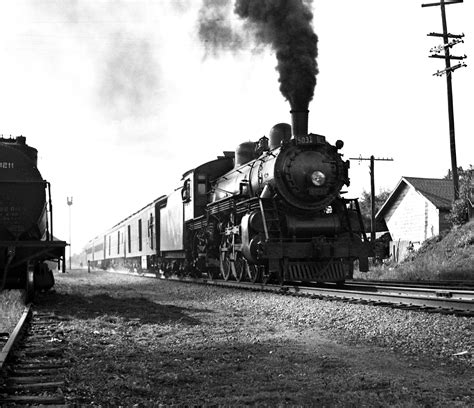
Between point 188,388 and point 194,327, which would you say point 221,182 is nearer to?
point 194,327

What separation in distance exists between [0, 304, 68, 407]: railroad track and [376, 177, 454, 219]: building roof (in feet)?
96.9

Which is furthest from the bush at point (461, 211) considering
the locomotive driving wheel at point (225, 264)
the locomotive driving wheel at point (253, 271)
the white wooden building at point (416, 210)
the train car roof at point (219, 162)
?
the locomotive driving wheel at point (253, 271)

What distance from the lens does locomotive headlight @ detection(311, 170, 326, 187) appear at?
12.5 meters

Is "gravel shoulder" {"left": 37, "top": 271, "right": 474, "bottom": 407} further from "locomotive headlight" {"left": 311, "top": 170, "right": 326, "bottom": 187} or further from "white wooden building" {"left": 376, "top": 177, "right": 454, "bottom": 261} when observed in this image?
"white wooden building" {"left": 376, "top": 177, "right": 454, "bottom": 261}

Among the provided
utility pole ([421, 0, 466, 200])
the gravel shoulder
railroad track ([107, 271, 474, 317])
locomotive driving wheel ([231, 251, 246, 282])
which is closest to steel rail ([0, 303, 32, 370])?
the gravel shoulder

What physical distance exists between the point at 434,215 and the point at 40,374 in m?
31.5

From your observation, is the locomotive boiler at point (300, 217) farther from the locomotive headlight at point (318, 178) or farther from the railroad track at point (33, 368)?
the railroad track at point (33, 368)

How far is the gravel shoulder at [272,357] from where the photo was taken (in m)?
3.97

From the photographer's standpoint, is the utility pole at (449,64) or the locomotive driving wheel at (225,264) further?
the utility pole at (449,64)

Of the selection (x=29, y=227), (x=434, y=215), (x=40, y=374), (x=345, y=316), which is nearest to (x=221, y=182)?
(x=29, y=227)

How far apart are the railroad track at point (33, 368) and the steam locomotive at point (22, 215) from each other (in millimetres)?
4009

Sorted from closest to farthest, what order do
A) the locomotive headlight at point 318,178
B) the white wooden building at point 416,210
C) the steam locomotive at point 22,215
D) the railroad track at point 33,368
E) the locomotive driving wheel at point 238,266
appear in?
the railroad track at point 33,368 < the steam locomotive at point 22,215 < the locomotive headlight at point 318,178 < the locomotive driving wheel at point 238,266 < the white wooden building at point 416,210

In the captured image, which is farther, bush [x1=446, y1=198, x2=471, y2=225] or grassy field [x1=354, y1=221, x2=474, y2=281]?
bush [x1=446, y1=198, x2=471, y2=225]

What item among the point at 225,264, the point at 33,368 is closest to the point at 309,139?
the point at 225,264
